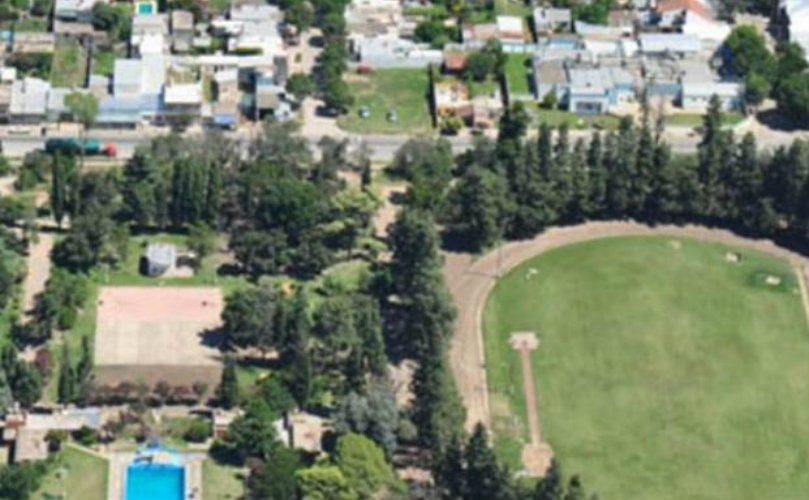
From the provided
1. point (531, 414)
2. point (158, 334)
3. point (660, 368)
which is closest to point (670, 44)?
point (660, 368)

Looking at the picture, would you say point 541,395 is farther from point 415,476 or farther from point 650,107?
point 650,107

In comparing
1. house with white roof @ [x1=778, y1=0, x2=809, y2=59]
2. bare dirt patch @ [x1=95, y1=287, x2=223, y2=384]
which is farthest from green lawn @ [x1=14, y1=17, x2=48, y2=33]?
house with white roof @ [x1=778, y1=0, x2=809, y2=59]

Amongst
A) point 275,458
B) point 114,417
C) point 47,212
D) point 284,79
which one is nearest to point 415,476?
A: point 275,458

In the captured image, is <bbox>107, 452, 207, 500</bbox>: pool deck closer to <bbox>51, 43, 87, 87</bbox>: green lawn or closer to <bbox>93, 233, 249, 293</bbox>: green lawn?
<bbox>93, 233, 249, 293</bbox>: green lawn

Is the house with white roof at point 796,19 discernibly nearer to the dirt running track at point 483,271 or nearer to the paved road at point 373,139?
the paved road at point 373,139

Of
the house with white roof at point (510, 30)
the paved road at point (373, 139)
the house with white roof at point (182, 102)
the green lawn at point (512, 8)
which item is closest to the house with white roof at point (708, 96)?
the paved road at point (373, 139)

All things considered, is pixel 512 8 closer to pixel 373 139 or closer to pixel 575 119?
pixel 575 119
